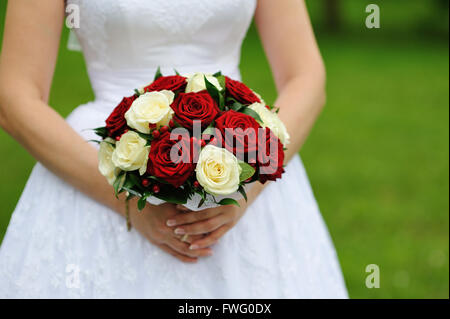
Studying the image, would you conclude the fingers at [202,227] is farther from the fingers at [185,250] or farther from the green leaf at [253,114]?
the green leaf at [253,114]

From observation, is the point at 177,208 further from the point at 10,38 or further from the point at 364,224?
the point at 364,224

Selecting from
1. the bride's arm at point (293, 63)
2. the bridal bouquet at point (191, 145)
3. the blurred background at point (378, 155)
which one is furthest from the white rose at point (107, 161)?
the blurred background at point (378, 155)

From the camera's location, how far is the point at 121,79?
2.52 meters

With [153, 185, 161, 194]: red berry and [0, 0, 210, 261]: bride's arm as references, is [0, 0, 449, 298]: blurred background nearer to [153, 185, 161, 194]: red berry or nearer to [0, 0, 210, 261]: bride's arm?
[0, 0, 210, 261]: bride's arm

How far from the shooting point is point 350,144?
8.88m

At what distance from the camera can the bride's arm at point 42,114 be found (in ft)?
7.29

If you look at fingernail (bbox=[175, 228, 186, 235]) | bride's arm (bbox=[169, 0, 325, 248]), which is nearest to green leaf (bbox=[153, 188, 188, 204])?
fingernail (bbox=[175, 228, 186, 235])

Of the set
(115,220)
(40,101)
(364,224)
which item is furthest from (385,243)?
A: (40,101)

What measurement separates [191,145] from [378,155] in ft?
22.9

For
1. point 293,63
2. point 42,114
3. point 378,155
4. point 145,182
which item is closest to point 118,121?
point 145,182

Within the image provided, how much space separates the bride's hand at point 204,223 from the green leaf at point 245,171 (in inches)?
14.5

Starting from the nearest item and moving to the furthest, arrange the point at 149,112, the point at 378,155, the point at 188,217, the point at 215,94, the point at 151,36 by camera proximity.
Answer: the point at 149,112
the point at 215,94
the point at 188,217
the point at 151,36
the point at 378,155

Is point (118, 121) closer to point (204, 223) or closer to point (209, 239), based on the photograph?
point (204, 223)
